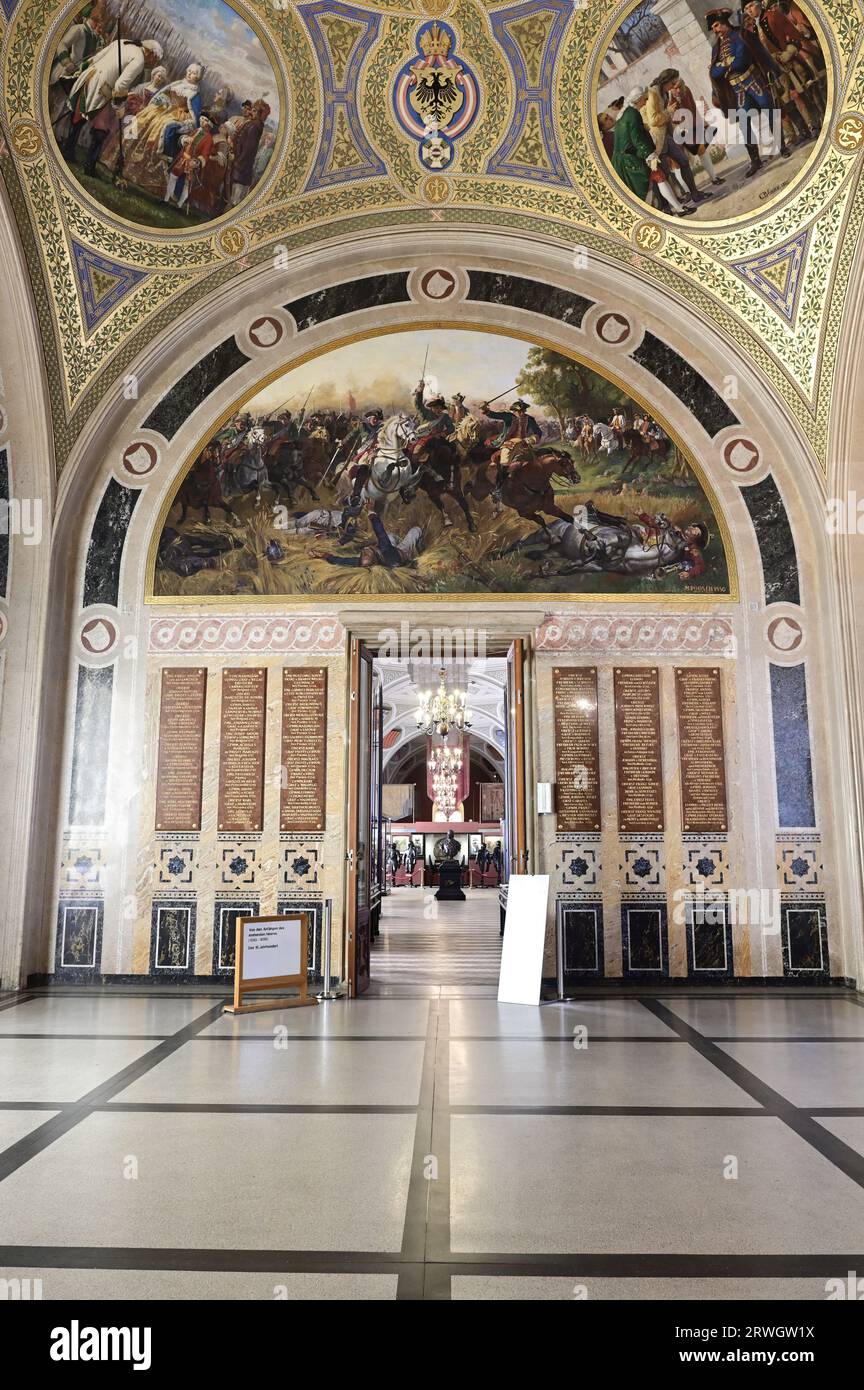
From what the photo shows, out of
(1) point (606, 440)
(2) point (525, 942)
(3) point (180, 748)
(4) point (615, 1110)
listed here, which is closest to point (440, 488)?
(1) point (606, 440)

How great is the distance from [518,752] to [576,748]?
574 mm

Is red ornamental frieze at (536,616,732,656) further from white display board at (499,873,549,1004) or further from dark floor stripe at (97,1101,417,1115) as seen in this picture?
dark floor stripe at (97,1101,417,1115)

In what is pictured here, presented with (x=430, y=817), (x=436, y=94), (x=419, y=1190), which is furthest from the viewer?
(x=430, y=817)

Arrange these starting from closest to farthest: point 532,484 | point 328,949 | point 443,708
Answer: point 328,949 < point 532,484 < point 443,708

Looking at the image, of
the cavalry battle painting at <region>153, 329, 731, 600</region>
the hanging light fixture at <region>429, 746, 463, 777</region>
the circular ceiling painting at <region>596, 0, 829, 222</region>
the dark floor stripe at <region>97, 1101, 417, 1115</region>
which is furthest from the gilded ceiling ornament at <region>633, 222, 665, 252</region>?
the hanging light fixture at <region>429, 746, 463, 777</region>

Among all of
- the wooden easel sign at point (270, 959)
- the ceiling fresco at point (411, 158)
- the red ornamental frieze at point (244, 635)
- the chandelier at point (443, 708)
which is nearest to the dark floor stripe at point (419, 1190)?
the wooden easel sign at point (270, 959)

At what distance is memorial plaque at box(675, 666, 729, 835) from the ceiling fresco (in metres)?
2.76

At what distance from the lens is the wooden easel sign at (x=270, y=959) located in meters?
7.84

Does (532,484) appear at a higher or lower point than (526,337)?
lower

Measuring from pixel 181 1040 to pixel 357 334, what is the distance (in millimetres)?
7036

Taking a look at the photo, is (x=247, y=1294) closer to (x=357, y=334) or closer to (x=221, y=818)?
(x=221, y=818)

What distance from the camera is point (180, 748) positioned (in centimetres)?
944

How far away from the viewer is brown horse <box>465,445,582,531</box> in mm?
9703

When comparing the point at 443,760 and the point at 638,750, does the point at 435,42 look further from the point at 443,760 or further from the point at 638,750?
the point at 443,760
